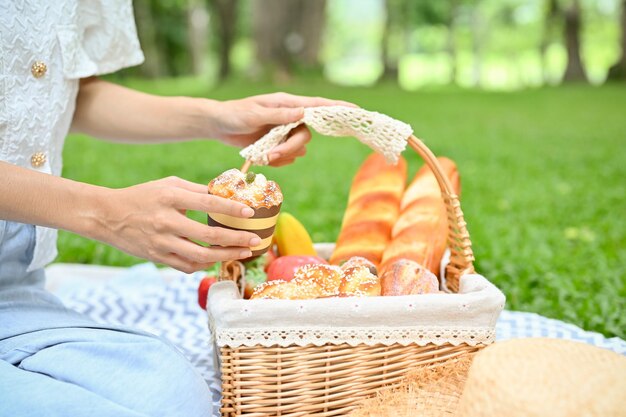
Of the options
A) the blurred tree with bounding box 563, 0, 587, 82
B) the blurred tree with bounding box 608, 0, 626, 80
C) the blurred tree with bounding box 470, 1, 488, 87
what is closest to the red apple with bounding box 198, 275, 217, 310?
the blurred tree with bounding box 608, 0, 626, 80

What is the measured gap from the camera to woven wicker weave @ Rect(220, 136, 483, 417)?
1.42 m

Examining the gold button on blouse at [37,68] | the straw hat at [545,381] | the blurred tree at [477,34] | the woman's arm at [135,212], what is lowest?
the blurred tree at [477,34]

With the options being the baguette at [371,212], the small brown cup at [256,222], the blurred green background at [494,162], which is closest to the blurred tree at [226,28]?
the blurred green background at [494,162]

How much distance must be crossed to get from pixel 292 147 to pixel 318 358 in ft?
1.69

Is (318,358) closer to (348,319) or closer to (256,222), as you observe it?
(348,319)

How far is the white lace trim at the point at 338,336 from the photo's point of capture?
55.1 inches

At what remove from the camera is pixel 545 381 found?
108 cm

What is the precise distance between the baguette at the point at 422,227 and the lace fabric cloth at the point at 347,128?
29 centimetres

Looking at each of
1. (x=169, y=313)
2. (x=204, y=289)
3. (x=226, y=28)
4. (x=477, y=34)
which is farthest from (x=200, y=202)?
(x=477, y=34)

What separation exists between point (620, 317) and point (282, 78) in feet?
31.2

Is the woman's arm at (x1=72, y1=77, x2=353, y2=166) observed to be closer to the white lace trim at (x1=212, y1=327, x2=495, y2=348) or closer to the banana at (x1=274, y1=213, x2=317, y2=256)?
the banana at (x1=274, y1=213, x2=317, y2=256)

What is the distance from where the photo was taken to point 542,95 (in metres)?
10.9

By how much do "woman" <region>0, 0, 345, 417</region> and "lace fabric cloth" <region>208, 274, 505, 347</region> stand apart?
0.13 m

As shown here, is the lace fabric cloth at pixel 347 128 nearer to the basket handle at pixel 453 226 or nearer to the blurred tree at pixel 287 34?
the basket handle at pixel 453 226
